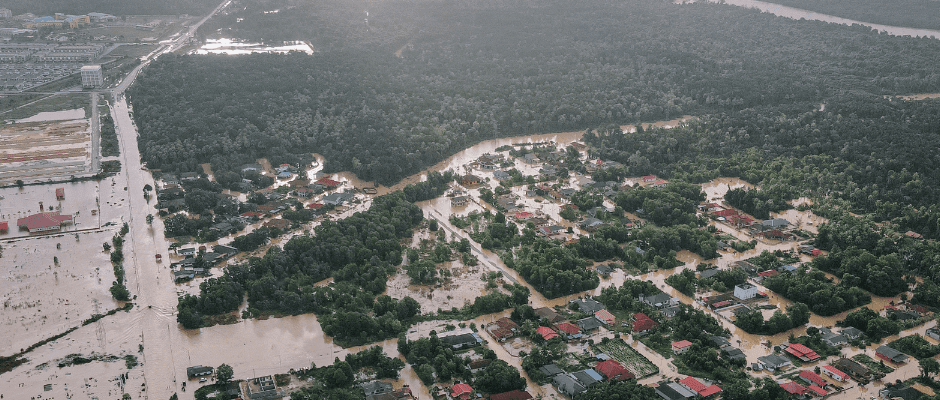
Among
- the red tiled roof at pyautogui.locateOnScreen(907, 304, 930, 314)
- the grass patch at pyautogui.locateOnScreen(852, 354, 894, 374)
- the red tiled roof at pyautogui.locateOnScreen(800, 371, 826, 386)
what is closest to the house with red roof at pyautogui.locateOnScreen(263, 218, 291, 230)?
the red tiled roof at pyautogui.locateOnScreen(800, 371, 826, 386)

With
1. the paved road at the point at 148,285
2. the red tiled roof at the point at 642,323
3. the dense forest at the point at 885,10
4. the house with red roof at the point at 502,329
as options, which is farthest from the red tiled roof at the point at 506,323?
the dense forest at the point at 885,10

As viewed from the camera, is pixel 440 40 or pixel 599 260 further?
pixel 440 40

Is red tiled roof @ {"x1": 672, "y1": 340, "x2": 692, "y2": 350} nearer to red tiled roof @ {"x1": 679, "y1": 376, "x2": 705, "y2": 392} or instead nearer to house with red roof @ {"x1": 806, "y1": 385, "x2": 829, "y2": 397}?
red tiled roof @ {"x1": 679, "y1": 376, "x2": 705, "y2": 392}

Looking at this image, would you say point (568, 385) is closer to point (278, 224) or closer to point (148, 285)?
point (148, 285)

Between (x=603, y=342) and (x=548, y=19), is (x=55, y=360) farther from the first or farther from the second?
(x=548, y=19)

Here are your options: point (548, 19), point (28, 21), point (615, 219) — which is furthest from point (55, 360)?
point (28, 21)
